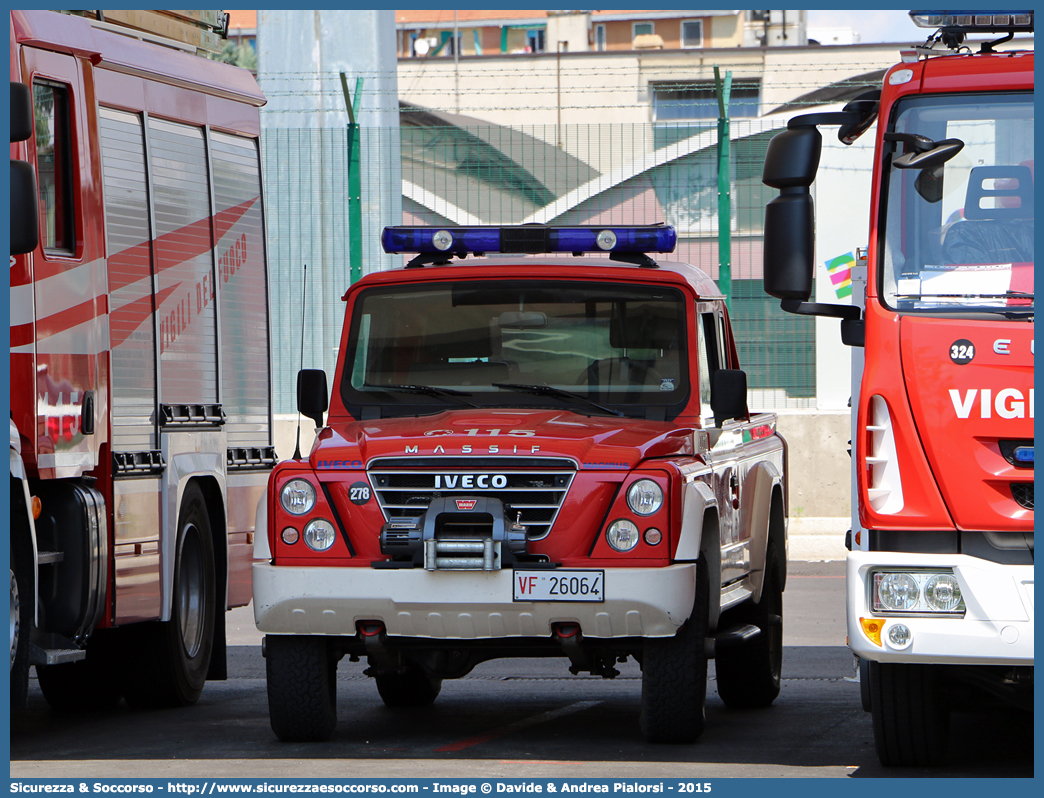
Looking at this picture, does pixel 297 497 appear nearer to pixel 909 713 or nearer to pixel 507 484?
pixel 507 484

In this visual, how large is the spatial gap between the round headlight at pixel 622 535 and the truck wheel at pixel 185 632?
3.00 metres

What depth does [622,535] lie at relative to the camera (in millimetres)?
7438

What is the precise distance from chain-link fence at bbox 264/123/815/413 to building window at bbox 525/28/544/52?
184 ft

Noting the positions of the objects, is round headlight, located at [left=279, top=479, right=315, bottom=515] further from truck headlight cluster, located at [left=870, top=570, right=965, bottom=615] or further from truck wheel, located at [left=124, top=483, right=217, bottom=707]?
truck headlight cluster, located at [left=870, top=570, right=965, bottom=615]

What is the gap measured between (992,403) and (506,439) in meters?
2.19

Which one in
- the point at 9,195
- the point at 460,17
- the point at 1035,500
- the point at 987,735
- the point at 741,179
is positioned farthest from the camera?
the point at 460,17

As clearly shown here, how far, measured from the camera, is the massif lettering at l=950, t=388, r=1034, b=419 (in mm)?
6363

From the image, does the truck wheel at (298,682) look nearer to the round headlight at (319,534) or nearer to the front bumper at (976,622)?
the round headlight at (319,534)

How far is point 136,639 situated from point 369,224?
29.9 ft

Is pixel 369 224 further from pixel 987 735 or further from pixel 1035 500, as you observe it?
pixel 1035 500

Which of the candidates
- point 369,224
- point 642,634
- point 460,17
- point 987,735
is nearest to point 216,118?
point 642,634

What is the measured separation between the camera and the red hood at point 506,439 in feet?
24.9

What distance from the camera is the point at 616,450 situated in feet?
25.0

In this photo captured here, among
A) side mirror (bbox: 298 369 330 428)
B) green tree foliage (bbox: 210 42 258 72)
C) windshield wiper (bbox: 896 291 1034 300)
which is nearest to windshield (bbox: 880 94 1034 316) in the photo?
windshield wiper (bbox: 896 291 1034 300)
